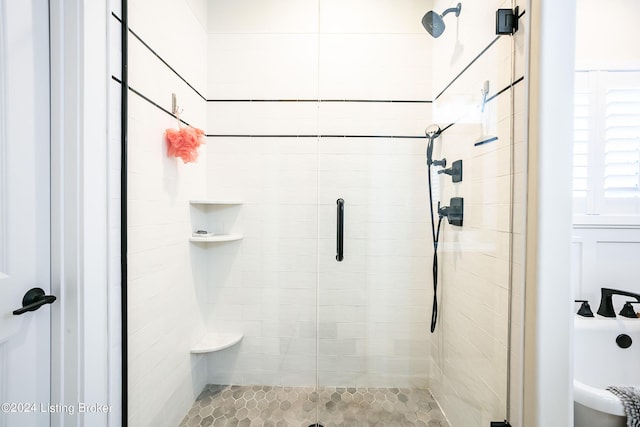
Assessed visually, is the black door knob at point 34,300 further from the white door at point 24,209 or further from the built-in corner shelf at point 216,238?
the built-in corner shelf at point 216,238

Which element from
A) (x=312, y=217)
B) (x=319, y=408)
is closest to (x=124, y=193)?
(x=312, y=217)

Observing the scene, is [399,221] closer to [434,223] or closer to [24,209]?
[434,223]

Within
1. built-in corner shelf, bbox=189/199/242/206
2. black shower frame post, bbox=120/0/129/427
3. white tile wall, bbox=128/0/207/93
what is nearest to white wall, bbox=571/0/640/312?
built-in corner shelf, bbox=189/199/242/206

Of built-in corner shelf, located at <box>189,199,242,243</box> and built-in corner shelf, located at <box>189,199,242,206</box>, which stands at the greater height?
built-in corner shelf, located at <box>189,199,242,206</box>

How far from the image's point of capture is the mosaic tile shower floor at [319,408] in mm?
1271

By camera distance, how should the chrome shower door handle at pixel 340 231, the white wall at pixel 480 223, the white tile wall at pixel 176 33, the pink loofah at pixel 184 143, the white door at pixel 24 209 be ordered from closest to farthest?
the white door at pixel 24 209, the white wall at pixel 480 223, the white tile wall at pixel 176 33, the pink loofah at pixel 184 143, the chrome shower door handle at pixel 340 231

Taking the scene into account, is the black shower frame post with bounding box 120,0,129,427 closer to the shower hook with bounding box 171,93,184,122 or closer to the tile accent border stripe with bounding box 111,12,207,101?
the tile accent border stripe with bounding box 111,12,207,101

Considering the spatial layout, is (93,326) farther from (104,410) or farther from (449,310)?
(449,310)

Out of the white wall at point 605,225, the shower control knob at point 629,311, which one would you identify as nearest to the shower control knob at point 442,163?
the white wall at point 605,225

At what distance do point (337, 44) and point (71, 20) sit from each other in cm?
97

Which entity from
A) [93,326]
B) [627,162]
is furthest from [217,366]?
[627,162]

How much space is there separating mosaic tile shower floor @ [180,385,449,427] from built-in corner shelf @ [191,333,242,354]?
227mm

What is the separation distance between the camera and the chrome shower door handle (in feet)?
4.40

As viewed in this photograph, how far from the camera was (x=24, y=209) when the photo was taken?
2.61 feet
